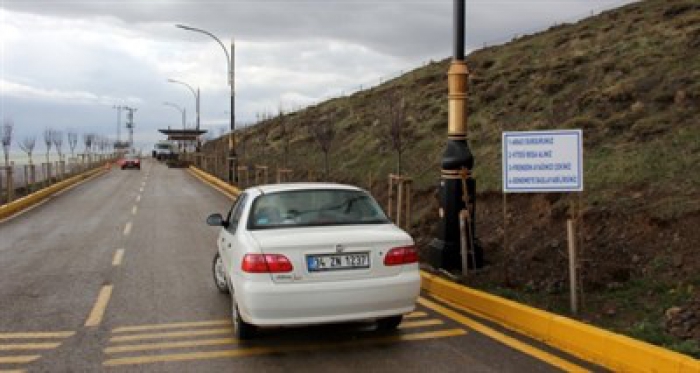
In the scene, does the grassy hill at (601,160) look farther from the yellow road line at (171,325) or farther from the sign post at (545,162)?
the yellow road line at (171,325)

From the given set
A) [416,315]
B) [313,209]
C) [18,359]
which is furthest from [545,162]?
[18,359]

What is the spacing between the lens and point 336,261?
598 cm

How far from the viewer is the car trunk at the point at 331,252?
5902mm

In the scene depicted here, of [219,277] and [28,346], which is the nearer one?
[28,346]

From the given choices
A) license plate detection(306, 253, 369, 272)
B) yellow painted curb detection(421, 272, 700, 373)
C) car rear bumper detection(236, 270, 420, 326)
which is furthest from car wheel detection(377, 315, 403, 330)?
yellow painted curb detection(421, 272, 700, 373)

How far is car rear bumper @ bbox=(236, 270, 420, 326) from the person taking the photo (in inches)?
229

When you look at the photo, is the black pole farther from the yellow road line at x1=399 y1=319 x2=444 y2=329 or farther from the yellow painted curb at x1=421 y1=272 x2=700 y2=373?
the yellow road line at x1=399 y1=319 x2=444 y2=329

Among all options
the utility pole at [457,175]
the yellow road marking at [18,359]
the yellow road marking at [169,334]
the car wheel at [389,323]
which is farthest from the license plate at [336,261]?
the utility pole at [457,175]

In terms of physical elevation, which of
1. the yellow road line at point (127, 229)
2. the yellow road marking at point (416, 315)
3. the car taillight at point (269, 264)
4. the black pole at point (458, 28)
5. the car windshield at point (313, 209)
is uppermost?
the black pole at point (458, 28)

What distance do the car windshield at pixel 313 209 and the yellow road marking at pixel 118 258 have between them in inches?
215

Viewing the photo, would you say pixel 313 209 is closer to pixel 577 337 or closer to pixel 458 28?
pixel 577 337

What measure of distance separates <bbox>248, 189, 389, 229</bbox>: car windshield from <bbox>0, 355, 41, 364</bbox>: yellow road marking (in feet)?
7.45

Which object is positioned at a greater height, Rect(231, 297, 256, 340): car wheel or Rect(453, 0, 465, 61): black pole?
Rect(453, 0, 465, 61): black pole

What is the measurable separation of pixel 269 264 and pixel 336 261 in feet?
1.96
